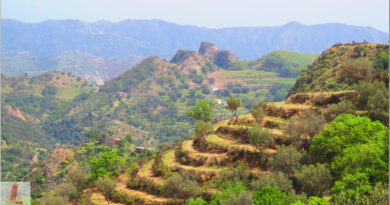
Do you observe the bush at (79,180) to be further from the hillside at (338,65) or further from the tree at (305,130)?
the hillside at (338,65)

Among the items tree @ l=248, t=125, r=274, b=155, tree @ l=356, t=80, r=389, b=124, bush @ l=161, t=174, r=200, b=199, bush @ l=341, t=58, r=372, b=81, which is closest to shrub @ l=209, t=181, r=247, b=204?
bush @ l=161, t=174, r=200, b=199

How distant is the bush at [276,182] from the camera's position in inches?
1558

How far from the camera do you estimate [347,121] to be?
42.6 metres

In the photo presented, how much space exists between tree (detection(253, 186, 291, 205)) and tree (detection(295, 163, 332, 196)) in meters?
4.65

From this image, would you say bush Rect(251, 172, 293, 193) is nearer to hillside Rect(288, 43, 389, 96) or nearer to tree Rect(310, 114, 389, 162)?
tree Rect(310, 114, 389, 162)

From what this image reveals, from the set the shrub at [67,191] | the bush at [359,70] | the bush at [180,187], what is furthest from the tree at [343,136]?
the shrub at [67,191]

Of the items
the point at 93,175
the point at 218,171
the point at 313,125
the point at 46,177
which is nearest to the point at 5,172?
the point at 46,177

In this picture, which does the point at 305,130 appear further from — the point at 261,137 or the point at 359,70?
the point at 359,70

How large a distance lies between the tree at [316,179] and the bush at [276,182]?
1.73 metres

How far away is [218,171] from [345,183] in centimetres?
2029

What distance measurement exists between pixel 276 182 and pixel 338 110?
19.2 m

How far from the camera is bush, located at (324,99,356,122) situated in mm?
51300

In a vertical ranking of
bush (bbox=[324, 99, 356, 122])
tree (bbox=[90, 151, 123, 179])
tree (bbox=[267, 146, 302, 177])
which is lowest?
tree (bbox=[90, 151, 123, 179])

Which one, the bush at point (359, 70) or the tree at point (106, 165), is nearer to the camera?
the bush at point (359, 70)
